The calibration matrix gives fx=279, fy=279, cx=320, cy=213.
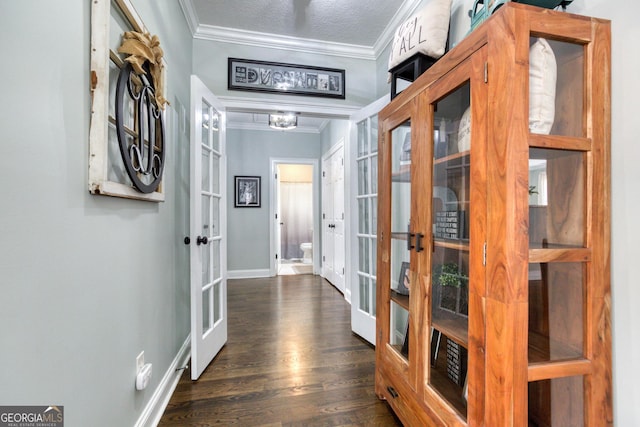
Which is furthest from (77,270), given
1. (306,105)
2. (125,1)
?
(306,105)

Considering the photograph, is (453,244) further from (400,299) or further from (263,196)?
(263,196)

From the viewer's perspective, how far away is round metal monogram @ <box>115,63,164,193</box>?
44.4 inches

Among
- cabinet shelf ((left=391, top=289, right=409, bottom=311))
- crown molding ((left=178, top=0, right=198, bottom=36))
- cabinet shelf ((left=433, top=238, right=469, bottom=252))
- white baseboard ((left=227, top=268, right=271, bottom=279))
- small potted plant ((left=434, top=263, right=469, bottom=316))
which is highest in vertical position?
crown molding ((left=178, top=0, right=198, bottom=36))

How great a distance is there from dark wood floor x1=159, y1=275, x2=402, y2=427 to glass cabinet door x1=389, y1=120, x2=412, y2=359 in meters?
0.49

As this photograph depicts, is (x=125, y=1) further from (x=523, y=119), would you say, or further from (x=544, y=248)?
(x=544, y=248)

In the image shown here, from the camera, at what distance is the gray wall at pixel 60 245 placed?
68cm

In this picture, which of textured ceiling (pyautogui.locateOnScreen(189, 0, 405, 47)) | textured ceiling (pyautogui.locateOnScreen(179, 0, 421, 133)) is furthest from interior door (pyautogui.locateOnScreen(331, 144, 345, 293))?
textured ceiling (pyautogui.locateOnScreen(189, 0, 405, 47))

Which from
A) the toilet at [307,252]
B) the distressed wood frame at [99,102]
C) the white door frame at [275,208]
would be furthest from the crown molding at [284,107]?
the toilet at [307,252]

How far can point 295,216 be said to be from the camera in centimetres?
705

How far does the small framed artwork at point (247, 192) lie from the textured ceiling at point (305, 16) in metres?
2.72

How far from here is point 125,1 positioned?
1.17m

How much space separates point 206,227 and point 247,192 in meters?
2.86

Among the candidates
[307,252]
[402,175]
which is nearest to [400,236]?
[402,175]

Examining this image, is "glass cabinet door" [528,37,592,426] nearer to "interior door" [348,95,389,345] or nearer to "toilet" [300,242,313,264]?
"interior door" [348,95,389,345]
